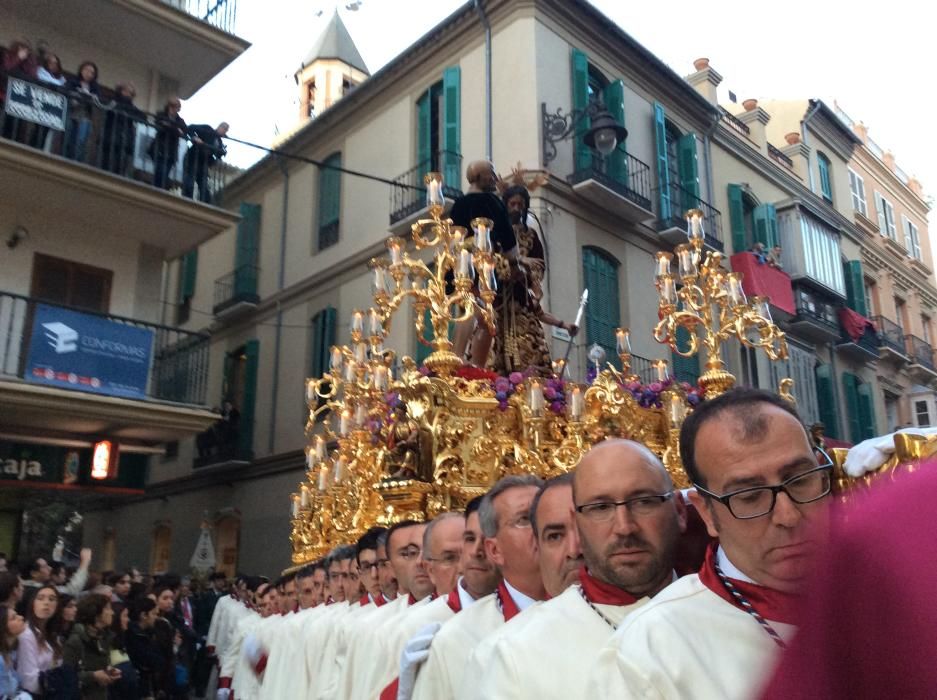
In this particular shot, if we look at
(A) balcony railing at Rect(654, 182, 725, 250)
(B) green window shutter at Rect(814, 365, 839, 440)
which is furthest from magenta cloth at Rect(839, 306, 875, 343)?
(A) balcony railing at Rect(654, 182, 725, 250)

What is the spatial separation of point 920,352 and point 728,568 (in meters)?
27.6

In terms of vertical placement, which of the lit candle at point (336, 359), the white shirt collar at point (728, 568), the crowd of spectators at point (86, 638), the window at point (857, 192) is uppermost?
the window at point (857, 192)

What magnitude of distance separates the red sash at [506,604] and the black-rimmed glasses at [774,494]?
1556 millimetres

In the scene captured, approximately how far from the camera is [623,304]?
16.6 metres

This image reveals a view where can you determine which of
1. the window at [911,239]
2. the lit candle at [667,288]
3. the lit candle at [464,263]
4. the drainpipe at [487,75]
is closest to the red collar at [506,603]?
the lit candle at [464,263]

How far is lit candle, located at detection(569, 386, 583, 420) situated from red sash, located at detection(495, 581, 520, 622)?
10.7 feet

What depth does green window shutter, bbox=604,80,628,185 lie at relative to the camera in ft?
53.6

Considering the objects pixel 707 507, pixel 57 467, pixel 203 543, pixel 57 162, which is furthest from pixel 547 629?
pixel 203 543

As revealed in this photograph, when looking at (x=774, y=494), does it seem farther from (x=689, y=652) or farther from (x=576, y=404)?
(x=576, y=404)

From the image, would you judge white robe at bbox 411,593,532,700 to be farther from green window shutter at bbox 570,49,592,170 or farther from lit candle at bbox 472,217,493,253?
green window shutter at bbox 570,49,592,170

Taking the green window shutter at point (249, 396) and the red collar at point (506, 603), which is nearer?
the red collar at point (506, 603)

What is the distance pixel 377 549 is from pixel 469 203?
3.43 metres

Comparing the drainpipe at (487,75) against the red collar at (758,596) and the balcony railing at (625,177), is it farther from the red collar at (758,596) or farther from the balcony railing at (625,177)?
the red collar at (758,596)

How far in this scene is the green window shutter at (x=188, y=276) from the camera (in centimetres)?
2303
